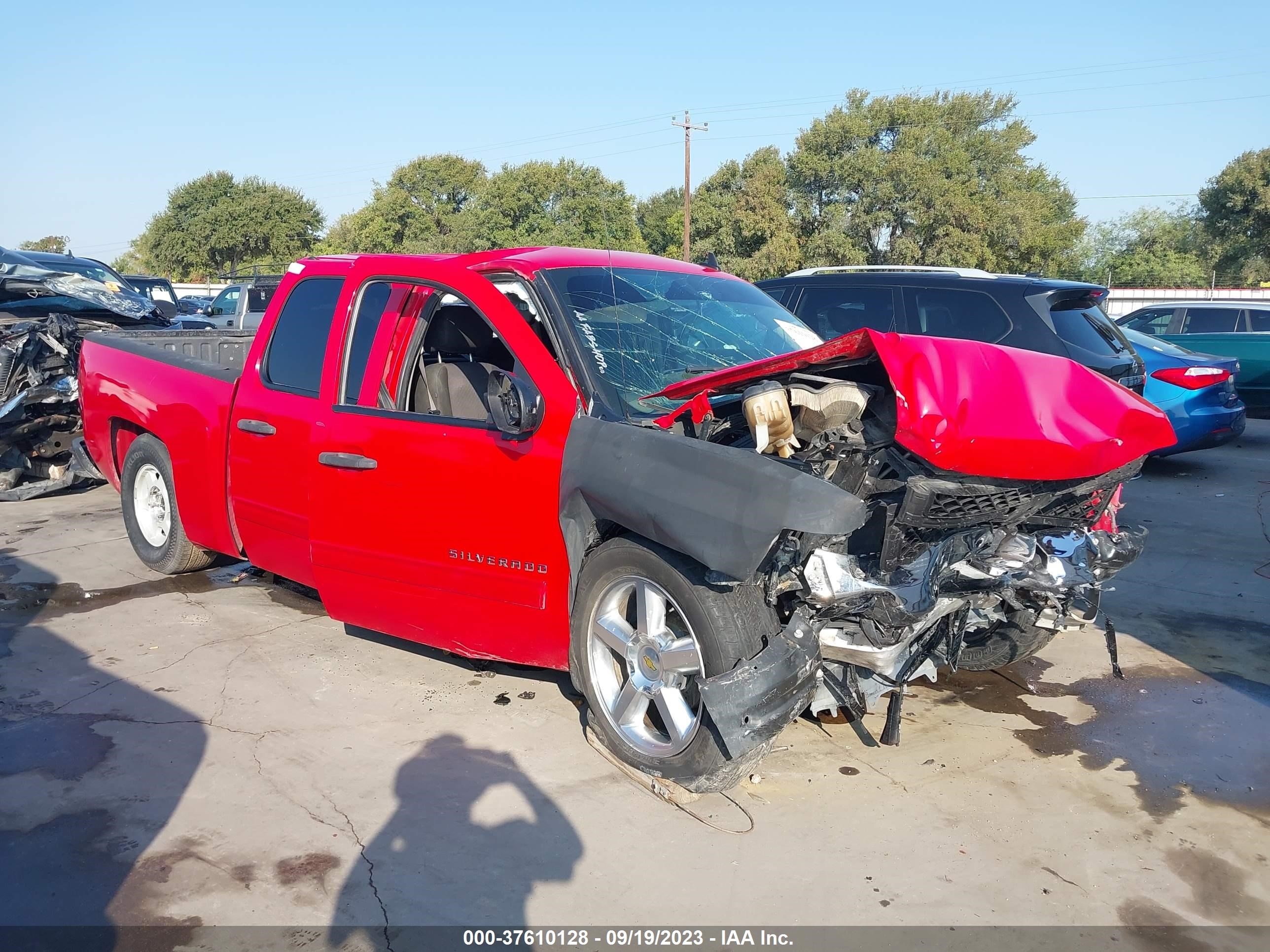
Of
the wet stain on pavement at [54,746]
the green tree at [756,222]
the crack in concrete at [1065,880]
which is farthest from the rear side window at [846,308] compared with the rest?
the green tree at [756,222]

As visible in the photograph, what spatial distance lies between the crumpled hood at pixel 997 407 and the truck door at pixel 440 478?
87cm

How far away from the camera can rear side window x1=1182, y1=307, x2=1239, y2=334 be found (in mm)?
13938

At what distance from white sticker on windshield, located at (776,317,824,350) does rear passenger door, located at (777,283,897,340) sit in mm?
2767

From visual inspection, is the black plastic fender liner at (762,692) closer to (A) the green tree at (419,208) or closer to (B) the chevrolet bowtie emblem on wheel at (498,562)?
(B) the chevrolet bowtie emblem on wheel at (498,562)

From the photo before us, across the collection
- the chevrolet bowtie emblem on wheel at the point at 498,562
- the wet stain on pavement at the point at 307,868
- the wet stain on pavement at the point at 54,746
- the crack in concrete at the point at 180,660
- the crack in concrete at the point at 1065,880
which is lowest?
the crack in concrete at the point at 1065,880

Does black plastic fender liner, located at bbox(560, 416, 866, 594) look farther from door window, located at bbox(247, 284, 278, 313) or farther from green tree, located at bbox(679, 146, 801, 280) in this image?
green tree, located at bbox(679, 146, 801, 280)

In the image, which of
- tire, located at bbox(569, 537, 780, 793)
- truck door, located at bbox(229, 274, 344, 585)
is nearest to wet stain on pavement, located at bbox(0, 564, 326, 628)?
truck door, located at bbox(229, 274, 344, 585)

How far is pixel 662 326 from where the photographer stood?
4.41m

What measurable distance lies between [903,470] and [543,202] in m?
40.6

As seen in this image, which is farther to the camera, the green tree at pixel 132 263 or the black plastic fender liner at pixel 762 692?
the green tree at pixel 132 263

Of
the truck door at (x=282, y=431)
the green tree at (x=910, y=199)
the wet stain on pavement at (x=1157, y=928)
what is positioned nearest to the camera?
the wet stain on pavement at (x=1157, y=928)

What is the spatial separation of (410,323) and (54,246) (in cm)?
9923

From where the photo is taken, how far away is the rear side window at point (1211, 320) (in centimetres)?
1394

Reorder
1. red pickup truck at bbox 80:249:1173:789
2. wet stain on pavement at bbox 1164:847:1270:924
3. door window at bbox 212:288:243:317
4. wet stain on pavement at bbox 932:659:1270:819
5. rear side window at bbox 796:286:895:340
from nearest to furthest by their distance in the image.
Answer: wet stain on pavement at bbox 1164:847:1270:924 < red pickup truck at bbox 80:249:1173:789 < wet stain on pavement at bbox 932:659:1270:819 < rear side window at bbox 796:286:895:340 < door window at bbox 212:288:243:317
